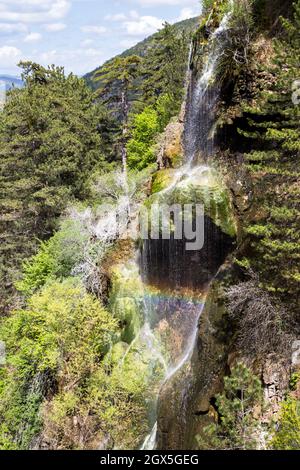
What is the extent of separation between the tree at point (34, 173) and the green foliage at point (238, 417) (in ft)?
61.7

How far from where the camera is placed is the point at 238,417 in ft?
37.8

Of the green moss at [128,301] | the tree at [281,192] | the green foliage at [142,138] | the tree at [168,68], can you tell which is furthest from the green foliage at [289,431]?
the green foliage at [142,138]

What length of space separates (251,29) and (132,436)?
16.1m

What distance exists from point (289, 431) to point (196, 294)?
705cm

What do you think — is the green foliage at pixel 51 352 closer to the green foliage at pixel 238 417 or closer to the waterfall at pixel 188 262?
the waterfall at pixel 188 262

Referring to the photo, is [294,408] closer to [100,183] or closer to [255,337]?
[255,337]

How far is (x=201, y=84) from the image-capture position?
20.2 metres

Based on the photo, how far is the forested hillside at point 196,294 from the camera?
Answer: 42.3ft

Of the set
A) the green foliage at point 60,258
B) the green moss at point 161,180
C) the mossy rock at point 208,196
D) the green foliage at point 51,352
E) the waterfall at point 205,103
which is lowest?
the green foliage at point 51,352

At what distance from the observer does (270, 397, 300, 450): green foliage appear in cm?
1049

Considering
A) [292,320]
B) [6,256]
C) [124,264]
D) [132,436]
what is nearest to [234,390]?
[292,320]

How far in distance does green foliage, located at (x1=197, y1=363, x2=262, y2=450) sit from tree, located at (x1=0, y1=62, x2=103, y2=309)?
61.7 feet

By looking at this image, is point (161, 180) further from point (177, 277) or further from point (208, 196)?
point (177, 277)
